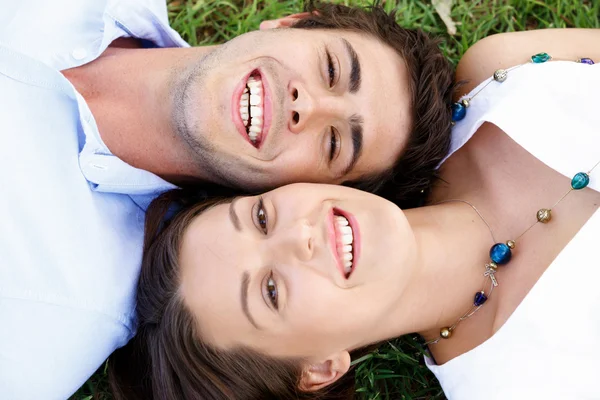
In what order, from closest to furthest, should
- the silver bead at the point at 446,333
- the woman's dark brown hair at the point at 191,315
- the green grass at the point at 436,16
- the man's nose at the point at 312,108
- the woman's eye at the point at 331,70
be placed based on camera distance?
1. the woman's dark brown hair at the point at 191,315
2. the man's nose at the point at 312,108
3. the woman's eye at the point at 331,70
4. the silver bead at the point at 446,333
5. the green grass at the point at 436,16

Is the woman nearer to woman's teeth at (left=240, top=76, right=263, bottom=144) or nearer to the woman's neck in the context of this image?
the woman's neck

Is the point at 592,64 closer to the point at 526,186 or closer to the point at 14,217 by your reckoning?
the point at 526,186

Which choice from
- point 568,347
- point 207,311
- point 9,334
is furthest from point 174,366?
point 568,347

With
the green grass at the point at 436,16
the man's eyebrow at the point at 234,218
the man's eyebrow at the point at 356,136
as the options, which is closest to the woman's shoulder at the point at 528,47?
the green grass at the point at 436,16

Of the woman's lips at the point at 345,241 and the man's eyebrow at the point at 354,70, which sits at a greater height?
the man's eyebrow at the point at 354,70

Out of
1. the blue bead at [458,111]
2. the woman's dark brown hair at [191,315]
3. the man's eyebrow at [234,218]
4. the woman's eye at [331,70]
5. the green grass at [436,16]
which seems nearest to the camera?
the man's eyebrow at [234,218]

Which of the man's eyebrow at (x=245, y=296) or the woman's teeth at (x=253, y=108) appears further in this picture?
the woman's teeth at (x=253, y=108)

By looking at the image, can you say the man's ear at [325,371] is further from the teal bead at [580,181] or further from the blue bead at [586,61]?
the blue bead at [586,61]

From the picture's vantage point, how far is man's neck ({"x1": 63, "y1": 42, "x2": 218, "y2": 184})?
3145 millimetres

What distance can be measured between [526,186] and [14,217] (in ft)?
8.29

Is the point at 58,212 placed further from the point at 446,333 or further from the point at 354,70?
the point at 446,333

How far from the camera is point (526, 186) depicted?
9.78 feet

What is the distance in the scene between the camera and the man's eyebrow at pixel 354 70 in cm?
287

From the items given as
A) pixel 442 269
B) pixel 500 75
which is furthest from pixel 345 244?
pixel 500 75
